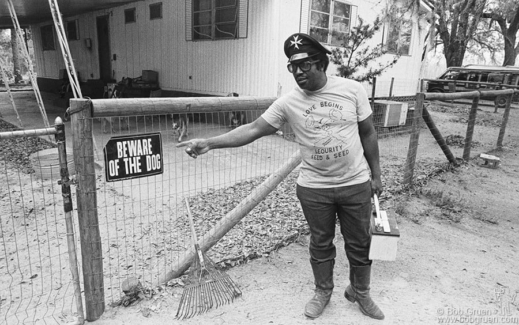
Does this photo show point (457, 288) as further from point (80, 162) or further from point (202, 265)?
point (80, 162)

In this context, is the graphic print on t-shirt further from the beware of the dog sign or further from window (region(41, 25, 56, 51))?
window (region(41, 25, 56, 51))

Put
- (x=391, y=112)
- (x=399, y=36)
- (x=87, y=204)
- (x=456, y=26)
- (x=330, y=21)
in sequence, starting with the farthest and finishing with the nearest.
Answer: (x=456, y=26) → (x=399, y=36) → (x=391, y=112) → (x=330, y=21) → (x=87, y=204)

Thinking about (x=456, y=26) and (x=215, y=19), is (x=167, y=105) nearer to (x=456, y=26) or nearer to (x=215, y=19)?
(x=215, y=19)

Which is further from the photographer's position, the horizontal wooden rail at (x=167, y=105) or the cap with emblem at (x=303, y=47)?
the horizontal wooden rail at (x=167, y=105)

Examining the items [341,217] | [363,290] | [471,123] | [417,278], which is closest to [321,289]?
[363,290]

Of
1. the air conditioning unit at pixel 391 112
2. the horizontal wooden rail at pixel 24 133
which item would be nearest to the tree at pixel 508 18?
the air conditioning unit at pixel 391 112

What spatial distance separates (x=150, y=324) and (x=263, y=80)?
727cm

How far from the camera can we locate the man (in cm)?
243

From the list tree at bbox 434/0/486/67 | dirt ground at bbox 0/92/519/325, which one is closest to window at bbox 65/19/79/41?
tree at bbox 434/0/486/67

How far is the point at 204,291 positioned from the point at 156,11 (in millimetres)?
10777

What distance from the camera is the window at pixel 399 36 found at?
1277cm

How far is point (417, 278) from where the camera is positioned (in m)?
3.36

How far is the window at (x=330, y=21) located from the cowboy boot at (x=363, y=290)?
8062 millimetres

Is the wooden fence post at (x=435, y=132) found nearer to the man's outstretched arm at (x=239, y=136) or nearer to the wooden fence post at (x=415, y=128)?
the wooden fence post at (x=415, y=128)
